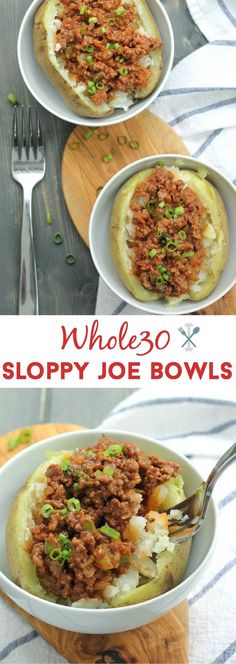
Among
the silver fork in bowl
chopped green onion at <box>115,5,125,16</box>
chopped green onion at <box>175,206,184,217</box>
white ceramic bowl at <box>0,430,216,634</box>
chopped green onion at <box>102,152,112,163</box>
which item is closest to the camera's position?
white ceramic bowl at <box>0,430,216,634</box>

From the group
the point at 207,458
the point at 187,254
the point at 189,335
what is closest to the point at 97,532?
the point at 207,458

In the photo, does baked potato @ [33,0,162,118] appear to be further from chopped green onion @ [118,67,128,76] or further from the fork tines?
the fork tines

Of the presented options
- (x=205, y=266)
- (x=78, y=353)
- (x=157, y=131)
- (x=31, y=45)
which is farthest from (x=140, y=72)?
(x=78, y=353)

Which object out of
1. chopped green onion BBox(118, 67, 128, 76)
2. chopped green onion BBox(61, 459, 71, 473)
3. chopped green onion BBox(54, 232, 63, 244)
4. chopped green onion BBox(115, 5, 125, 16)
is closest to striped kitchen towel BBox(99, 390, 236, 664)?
chopped green onion BBox(61, 459, 71, 473)

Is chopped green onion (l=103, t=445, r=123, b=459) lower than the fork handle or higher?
lower

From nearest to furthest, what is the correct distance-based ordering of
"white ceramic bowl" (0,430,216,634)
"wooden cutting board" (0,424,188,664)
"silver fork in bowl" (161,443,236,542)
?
"white ceramic bowl" (0,430,216,634), "silver fork in bowl" (161,443,236,542), "wooden cutting board" (0,424,188,664)

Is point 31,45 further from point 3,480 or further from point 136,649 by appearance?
point 136,649

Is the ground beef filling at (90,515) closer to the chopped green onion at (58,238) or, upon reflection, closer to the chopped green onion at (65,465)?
the chopped green onion at (65,465)
